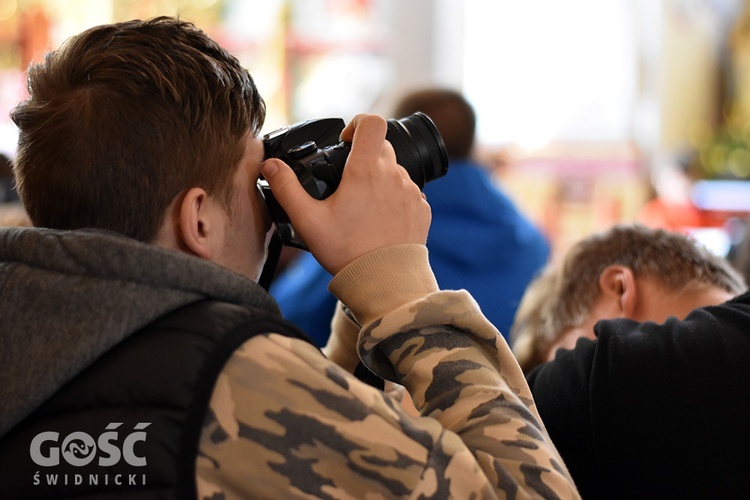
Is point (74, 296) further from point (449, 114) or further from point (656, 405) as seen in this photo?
point (449, 114)

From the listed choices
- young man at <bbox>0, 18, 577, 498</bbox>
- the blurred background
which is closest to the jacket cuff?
young man at <bbox>0, 18, 577, 498</bbox>

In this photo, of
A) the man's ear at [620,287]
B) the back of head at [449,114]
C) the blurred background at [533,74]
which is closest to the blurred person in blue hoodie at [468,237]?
the back of head at [449,114]

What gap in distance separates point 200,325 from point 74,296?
93mm

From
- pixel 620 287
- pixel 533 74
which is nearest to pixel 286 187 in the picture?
pixel 620 287

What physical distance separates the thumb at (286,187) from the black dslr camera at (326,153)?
2cm

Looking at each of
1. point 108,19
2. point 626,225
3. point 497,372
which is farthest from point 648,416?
point 108,19

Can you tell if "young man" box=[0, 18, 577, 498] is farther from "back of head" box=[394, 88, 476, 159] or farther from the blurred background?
the blurred background

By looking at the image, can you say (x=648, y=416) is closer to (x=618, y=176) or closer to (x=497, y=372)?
(x=497, y=372)

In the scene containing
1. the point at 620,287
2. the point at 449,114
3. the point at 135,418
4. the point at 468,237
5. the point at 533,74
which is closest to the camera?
the point at 135,418

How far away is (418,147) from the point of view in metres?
0.84

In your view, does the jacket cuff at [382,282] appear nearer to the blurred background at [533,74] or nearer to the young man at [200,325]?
the young man at [200,325]

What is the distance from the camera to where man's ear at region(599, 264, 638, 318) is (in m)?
1.05

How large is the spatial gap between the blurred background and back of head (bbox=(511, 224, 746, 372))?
3549mm

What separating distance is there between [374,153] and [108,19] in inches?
172
